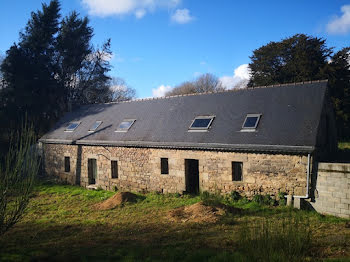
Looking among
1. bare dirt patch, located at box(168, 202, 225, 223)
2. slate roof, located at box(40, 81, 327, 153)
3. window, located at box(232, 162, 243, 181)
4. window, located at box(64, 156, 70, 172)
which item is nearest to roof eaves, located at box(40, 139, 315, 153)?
slate roof, located at box(40, 81, 327, 153)

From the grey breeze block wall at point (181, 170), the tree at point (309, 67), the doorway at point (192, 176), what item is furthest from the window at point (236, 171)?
the tree at point (309, 67)

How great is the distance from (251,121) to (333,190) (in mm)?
4356

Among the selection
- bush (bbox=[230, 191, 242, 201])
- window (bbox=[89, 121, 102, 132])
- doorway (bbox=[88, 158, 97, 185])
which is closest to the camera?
bush (bbox=[230, 191, 242, 201])

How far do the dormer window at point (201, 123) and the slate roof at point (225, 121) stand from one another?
276 mm

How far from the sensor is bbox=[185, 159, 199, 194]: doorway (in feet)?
44.2

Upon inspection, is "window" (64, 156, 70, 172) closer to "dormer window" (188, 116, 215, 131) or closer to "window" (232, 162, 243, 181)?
"dormer window" (188, 116, 215, 131)

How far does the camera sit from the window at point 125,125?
1669cm

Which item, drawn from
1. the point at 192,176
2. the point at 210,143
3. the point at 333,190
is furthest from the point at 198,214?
the point at 333,190

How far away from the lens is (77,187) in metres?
17.4

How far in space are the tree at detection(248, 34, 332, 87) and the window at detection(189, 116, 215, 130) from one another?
51.2 ft

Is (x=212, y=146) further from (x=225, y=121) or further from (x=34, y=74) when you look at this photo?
(x=34, y=74)

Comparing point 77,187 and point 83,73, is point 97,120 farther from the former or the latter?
point 83,73

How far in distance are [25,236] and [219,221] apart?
6575 mm

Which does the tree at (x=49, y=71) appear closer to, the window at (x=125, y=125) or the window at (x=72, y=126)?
the window at (x=72, y=126)
